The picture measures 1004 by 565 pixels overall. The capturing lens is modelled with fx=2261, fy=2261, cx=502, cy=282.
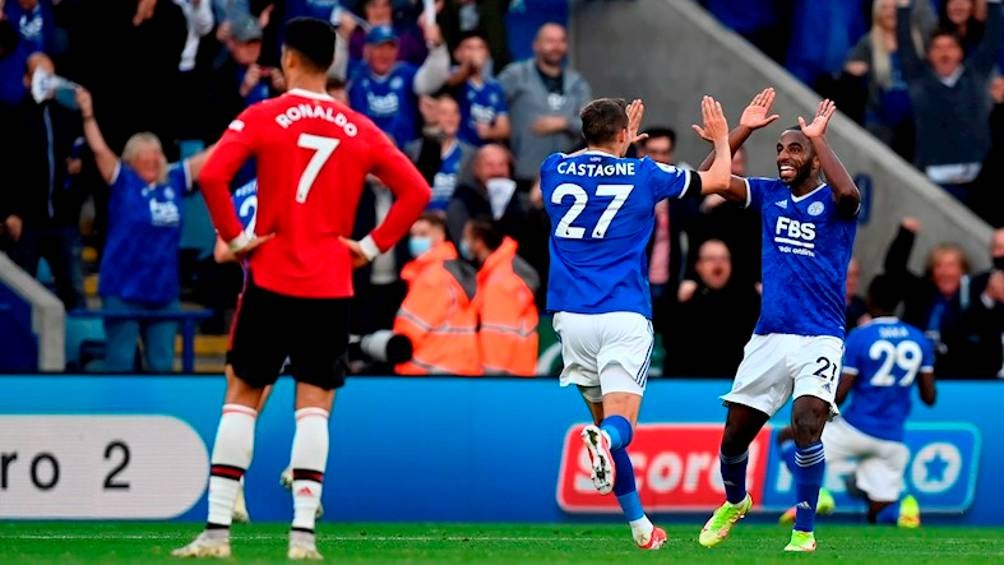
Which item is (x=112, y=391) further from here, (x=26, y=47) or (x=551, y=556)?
(x=551, y=556)

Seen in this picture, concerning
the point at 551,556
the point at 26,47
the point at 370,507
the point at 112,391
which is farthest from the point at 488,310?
the point at 551,556

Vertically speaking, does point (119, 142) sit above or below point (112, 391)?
above

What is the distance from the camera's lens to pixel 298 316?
1004 centimetres

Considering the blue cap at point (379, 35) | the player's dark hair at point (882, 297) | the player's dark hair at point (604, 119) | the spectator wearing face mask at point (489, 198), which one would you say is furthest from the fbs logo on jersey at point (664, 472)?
the player's dark hair at point (604, 119)

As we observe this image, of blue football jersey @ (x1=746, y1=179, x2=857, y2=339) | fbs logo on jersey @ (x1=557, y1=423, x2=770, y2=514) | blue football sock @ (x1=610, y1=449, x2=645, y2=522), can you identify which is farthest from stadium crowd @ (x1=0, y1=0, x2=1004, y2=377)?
blue football sock @ (x1=610, y1=449, x2=645, y2=522)

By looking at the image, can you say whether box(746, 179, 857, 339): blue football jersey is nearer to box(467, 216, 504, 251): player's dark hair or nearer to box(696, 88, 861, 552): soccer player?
box(696, 88, 861, 552): soccer player

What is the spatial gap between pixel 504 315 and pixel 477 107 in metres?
3.16

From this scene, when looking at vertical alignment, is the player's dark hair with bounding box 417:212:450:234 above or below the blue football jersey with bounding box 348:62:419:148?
below

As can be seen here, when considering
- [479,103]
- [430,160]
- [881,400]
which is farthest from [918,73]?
[881,400]

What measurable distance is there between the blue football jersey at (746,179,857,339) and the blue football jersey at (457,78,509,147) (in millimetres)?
7638

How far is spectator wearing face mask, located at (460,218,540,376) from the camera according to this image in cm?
1702

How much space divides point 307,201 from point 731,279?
8057 mm

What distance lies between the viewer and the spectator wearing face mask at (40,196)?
17219 millimetres

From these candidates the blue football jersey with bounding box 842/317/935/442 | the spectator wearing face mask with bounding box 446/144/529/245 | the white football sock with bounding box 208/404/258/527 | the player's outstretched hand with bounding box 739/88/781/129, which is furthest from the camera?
the spectator wearing face mask with bounding box 446/144/529/245
